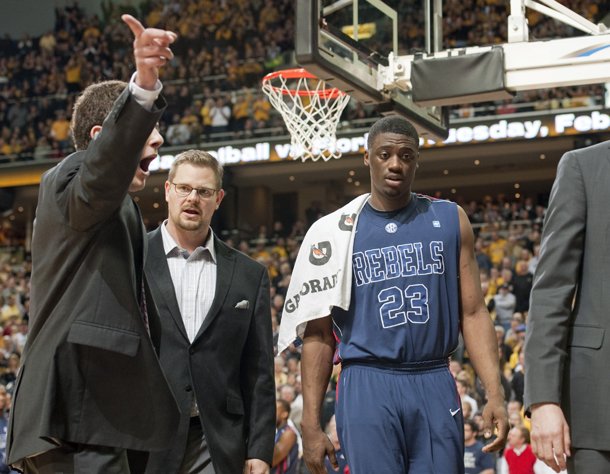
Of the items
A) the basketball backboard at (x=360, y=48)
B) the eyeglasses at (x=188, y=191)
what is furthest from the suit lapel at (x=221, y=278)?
the basketball backboard at (x=360, y=48)

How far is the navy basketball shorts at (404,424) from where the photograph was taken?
167 inches

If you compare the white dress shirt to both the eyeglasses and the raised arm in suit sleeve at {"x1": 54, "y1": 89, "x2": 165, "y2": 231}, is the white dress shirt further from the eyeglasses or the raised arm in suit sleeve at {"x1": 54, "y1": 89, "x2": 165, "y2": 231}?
the raised arm in suit sleeve at {"x1": 54, "y1": 89, "x2": 165, "y2": 231}

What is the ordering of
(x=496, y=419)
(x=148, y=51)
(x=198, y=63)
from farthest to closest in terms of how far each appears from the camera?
(x=198, y=63), (x=496, y=419), (x=148, y=51)

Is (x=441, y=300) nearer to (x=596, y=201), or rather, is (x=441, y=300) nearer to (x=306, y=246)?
(x=306, y=246)

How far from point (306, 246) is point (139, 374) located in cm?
178

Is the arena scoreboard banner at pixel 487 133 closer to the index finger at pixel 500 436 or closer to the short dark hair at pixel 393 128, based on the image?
the short dark hair at pixel 393 128

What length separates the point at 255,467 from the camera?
179 inches

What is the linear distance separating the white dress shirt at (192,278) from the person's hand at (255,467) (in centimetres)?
63

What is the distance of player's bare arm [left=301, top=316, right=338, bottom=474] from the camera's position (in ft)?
14.6

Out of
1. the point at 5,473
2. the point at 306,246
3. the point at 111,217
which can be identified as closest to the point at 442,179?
the point at 5,473

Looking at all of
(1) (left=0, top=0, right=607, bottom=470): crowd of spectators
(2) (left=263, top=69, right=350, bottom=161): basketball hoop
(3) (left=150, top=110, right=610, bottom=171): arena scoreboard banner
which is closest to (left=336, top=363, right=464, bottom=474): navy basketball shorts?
(2) (left=263, top=69, right=350, bottom=161): basketball hoop

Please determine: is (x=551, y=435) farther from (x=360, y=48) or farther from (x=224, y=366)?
(x=360, y=48)

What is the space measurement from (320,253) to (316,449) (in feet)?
3.05

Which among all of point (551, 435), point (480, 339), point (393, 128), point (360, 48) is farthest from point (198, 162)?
point (360, 48)
